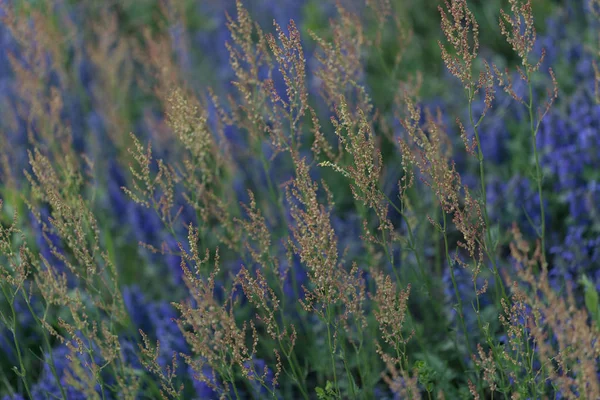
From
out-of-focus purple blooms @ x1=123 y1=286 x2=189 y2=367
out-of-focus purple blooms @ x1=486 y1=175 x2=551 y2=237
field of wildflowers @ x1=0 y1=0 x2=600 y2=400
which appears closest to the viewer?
field of wildflowers @ x1=0 y1=0 x2=600 y2=400

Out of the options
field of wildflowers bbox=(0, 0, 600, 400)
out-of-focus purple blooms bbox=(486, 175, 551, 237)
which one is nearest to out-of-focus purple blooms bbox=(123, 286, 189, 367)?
field of wildflowers bbox=(0, 0, 600, 400)

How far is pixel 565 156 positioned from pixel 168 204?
2259mm

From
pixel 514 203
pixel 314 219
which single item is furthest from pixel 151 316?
pixel 514 203

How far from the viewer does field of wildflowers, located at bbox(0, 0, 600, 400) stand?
2.51 metres

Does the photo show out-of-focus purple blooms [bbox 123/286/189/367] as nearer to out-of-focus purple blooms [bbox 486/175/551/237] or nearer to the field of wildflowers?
the field of wildflowers

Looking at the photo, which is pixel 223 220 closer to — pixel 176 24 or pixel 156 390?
pixel 156 390

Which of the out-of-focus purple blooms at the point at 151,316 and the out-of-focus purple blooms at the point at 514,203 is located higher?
the out-of-focus purple blooms at the point at 514,203

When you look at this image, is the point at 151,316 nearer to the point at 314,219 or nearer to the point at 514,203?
the point at 314,219

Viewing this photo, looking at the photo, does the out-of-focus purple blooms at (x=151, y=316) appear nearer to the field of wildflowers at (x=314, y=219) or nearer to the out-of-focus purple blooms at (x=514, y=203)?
the field of wildflowers at (x=314, y=219)

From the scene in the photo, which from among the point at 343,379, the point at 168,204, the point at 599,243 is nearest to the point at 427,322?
the point at 343,379

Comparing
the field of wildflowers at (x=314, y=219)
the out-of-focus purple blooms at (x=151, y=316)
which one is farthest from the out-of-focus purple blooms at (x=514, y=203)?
the out-of-focus purple blooms at (x=151, y=316)

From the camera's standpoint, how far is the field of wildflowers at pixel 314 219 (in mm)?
2510

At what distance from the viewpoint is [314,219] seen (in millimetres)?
2393

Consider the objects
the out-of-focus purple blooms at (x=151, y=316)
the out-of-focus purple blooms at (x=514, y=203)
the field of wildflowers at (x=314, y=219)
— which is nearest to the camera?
the field of wildflowers at (x=314, y=219)
